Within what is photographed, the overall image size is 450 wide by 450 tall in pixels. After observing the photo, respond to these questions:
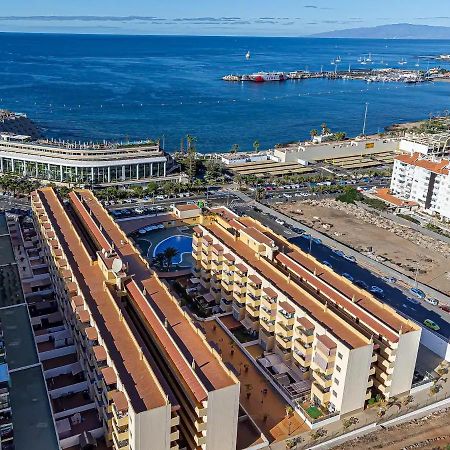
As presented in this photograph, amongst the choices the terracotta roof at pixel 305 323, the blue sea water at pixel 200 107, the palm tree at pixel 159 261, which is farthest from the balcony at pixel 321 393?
the blue sea water at pixel 200 107

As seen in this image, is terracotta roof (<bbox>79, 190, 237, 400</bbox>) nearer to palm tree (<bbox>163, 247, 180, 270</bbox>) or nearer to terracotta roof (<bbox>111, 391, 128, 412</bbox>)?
terracotta roof (<bbox>111, 391, 128, 412</bbox>)

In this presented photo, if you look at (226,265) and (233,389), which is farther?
(226,265)

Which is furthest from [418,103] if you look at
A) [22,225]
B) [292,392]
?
[292,392]

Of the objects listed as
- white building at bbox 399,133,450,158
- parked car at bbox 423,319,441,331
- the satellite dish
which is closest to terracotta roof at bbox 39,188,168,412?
the satellite dish

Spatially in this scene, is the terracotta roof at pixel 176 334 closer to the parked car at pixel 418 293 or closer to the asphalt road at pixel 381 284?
the asphalt road at pixel 381 284

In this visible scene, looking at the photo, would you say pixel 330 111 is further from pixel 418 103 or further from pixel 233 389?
pixel 233 389

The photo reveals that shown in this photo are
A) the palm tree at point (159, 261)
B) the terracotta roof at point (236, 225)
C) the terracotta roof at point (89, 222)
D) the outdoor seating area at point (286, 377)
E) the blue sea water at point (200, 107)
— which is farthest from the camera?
the blue sea water at point (200, 107)
